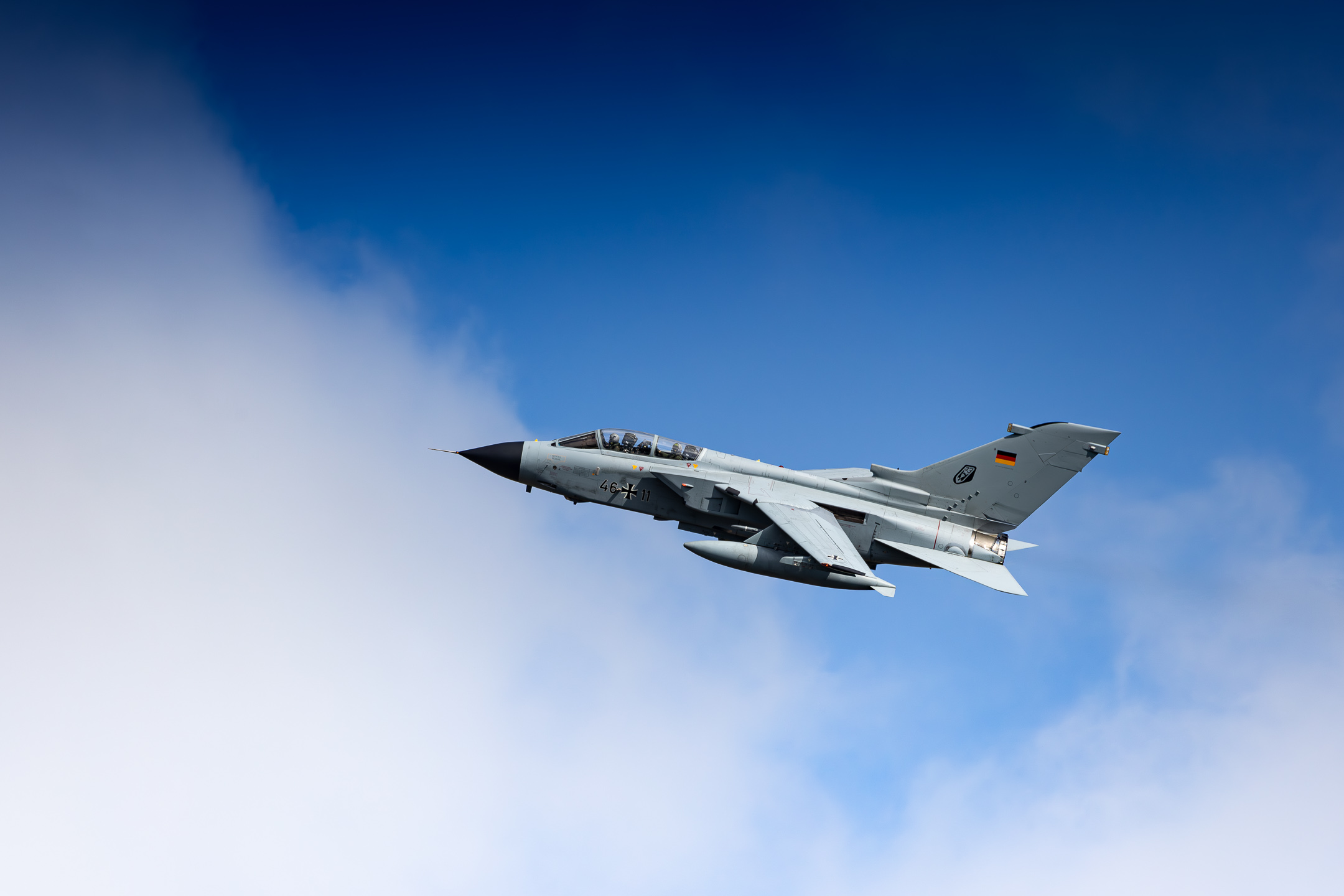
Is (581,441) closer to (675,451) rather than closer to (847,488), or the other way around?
(675,451)

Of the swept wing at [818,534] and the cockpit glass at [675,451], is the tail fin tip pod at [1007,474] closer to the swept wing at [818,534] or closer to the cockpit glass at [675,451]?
the swept wing at [818,534]

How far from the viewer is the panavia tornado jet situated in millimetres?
26125

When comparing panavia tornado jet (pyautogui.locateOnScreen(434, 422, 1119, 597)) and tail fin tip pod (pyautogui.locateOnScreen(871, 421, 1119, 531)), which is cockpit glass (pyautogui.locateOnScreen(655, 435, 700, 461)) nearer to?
panavia tornado jet (pyautogui.locateOnScreen(434, 422, 1119, 597))

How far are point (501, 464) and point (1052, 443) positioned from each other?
1722 cm

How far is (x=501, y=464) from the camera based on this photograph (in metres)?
26.5

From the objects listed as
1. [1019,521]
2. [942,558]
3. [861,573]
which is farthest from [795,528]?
[1019,521]

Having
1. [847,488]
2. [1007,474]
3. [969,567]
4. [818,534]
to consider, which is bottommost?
[969,567]

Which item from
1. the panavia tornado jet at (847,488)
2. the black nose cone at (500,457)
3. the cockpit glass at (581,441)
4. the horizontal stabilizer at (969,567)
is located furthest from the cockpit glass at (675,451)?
the horizontal stabilizer at (969,567)

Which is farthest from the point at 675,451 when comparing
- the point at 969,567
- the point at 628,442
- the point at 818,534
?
the point at 969,567

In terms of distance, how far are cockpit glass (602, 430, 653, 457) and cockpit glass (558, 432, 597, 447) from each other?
0.32 metres

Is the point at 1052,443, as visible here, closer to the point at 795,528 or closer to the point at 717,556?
the point at 795,528

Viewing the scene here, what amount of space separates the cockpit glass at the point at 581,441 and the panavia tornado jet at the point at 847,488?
31 mm

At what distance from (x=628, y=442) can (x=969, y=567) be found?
36.1 ft

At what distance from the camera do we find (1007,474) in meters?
27.0
